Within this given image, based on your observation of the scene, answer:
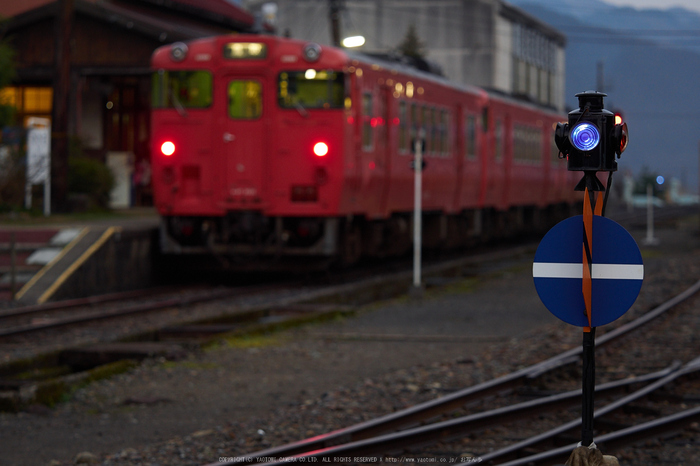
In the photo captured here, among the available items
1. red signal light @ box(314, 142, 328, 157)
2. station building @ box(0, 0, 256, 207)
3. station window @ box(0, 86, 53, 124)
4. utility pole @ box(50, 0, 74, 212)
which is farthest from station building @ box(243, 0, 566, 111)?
red signal light @ box(314, 142, 328, 157)

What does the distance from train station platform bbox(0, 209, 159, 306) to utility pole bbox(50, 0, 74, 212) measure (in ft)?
12.7

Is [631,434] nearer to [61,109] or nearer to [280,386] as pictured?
[280,386]

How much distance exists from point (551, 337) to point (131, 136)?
71.0ft

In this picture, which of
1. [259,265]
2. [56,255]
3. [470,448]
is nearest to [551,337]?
[470,448]

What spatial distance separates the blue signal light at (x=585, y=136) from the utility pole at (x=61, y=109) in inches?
680

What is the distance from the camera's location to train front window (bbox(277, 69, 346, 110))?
1551 centimetres

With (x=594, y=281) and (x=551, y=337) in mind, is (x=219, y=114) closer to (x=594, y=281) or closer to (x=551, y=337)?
(x=551, y=337)

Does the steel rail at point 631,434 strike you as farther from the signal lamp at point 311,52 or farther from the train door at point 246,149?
the train door at point 246,149

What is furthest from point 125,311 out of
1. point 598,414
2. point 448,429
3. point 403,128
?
point 403,128

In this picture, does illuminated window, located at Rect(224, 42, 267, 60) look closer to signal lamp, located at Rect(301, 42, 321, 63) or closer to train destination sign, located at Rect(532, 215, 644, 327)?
signal lamp, located at Rect(301, 42, 321, 63)

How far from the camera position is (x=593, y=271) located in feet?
15.7

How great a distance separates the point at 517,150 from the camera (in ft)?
83.7

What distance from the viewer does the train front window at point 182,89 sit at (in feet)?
52.5

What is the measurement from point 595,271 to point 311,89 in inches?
445
